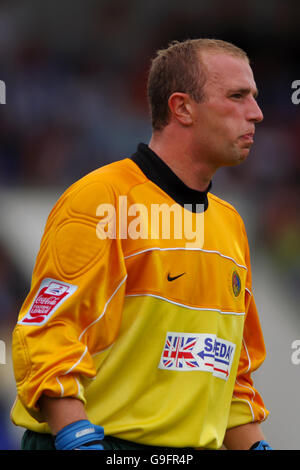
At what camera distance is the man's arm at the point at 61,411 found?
1852mm

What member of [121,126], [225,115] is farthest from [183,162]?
[121,126]

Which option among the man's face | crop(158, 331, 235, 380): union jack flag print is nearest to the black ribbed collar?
the man's face

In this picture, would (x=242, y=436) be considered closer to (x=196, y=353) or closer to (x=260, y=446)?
(x=260, y=446)

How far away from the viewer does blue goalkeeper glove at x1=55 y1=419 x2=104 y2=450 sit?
5.95ft

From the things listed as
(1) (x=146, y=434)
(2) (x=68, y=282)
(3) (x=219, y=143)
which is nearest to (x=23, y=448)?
(1) (x=146, y=434)

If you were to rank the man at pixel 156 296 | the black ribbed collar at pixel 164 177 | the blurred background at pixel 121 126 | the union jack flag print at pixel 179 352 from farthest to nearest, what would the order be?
the blurred background at pixel 121 126 → the black ribbed collar at pixel 164 177 → the union jack flag print at pixel 179 352 → the man at pixel 156 296

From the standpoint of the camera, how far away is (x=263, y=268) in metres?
6.12

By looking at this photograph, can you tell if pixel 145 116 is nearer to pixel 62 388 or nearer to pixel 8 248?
pixel 8 248

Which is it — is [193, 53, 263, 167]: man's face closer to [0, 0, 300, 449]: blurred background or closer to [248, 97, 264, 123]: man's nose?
[248, 97, 264, 123]: man's nose

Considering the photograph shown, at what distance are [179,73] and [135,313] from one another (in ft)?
2.67

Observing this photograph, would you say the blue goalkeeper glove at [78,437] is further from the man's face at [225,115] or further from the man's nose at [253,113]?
the man's nose at [253,113]

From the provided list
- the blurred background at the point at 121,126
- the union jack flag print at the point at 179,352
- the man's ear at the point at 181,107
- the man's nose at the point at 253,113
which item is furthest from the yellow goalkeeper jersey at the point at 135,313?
the blurred background at the point at 121,126

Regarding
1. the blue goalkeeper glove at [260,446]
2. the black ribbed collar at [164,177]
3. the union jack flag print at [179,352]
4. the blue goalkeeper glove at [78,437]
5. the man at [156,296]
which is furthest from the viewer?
the blue goalkeeper glove at [260,446]
